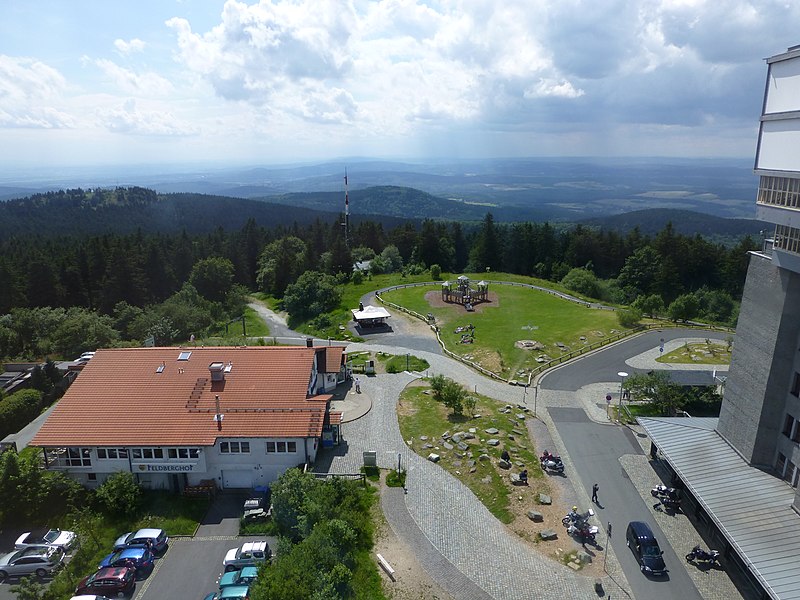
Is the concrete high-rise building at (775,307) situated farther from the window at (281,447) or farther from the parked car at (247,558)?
the window at (281,447)

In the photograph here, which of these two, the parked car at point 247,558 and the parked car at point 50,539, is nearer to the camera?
the parked car at point 247,558

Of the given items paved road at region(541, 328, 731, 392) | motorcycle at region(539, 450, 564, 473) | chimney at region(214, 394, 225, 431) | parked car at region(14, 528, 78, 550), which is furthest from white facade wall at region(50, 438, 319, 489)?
paved road at region(541, 328, 731, 392)

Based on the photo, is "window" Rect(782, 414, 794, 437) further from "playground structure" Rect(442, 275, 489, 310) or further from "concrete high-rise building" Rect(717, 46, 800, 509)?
"playground structure" Rect(442, 275, 489, 310)

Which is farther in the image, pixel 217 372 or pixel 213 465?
pixel 217 372

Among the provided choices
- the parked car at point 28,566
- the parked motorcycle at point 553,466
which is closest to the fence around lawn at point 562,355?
the parked motorcycle at point 553,466

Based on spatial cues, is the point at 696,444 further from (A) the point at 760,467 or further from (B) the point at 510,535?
(B) the point at 510,535

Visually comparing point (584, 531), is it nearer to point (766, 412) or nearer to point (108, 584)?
point (766, 412)

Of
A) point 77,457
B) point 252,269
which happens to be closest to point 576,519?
point 77,457
